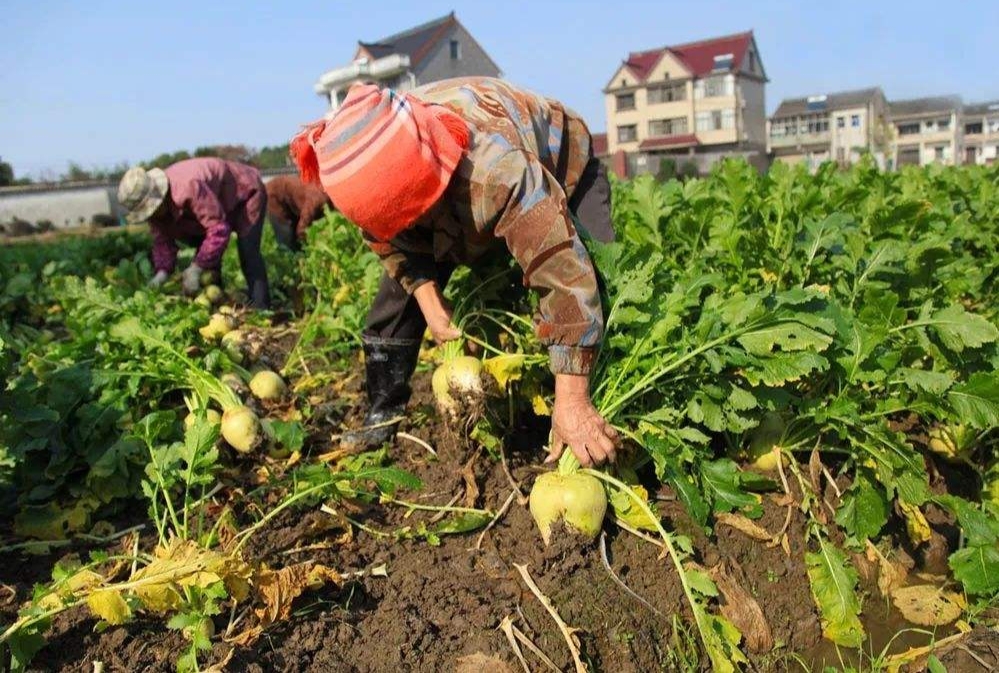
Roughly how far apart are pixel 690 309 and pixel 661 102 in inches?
2140

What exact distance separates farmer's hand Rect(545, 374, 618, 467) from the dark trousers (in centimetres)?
88

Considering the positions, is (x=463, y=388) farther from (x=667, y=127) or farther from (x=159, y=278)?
(x=667, y=127)

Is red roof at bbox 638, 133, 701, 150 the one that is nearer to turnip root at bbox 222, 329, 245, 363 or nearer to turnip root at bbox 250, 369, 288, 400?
turnip root at bbox 222, 329, 245, 363

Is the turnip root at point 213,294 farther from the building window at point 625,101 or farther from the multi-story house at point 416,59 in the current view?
the building window at point 625,101

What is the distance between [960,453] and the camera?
10.6 feet

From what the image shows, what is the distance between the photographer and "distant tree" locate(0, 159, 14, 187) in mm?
34531

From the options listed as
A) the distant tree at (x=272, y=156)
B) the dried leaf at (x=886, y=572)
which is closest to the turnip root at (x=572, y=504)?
the dried leaf at (x=886, y=572)

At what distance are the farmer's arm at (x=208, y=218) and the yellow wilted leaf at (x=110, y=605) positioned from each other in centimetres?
420

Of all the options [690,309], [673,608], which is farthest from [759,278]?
[673,608]

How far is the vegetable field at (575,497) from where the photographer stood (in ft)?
7.45

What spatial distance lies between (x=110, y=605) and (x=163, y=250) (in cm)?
478

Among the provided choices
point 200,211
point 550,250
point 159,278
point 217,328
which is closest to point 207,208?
point 200,211

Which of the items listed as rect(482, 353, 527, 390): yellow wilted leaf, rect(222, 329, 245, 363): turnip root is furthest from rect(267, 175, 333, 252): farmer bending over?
A: rect(482, 353, 527, 390): yellow wilted leaf

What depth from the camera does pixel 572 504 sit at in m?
2.52
